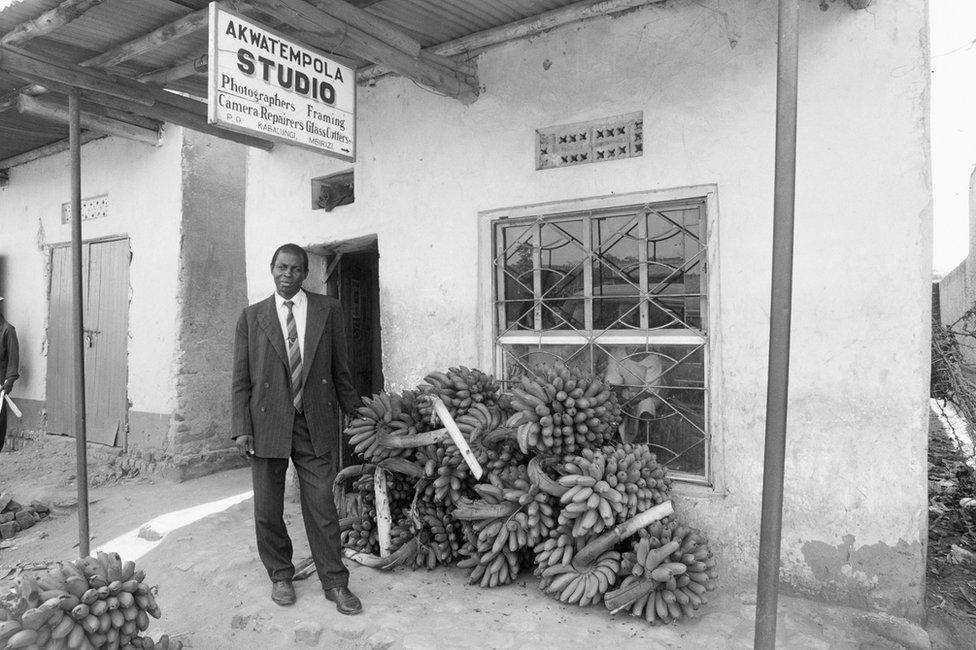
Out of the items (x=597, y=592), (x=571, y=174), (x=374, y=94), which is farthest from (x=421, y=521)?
(x=374, y=94)

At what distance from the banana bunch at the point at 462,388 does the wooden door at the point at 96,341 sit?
4683mm

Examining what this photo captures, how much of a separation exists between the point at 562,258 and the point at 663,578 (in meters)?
2.02

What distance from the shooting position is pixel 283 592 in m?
3.63

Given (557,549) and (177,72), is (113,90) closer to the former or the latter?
(177,72)

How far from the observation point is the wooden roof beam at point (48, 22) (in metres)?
3.57

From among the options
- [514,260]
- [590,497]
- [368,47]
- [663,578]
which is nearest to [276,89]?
[368,47]

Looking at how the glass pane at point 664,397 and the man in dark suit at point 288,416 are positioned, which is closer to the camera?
the man in dark suit at point 288,416

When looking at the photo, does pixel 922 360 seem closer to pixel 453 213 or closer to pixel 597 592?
pixel 597 592

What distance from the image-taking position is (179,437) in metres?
6.68

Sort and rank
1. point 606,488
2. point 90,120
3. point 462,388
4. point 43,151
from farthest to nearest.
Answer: point 43,151
point 90,120
point 462,388
point 606,488

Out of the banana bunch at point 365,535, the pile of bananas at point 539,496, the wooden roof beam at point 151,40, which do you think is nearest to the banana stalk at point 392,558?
the pile of bananas at point 539,496

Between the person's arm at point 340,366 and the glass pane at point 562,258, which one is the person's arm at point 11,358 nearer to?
the person's arm at point 340,366

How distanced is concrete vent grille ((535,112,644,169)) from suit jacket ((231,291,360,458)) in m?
1.74

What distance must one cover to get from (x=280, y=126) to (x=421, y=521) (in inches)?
98.5
